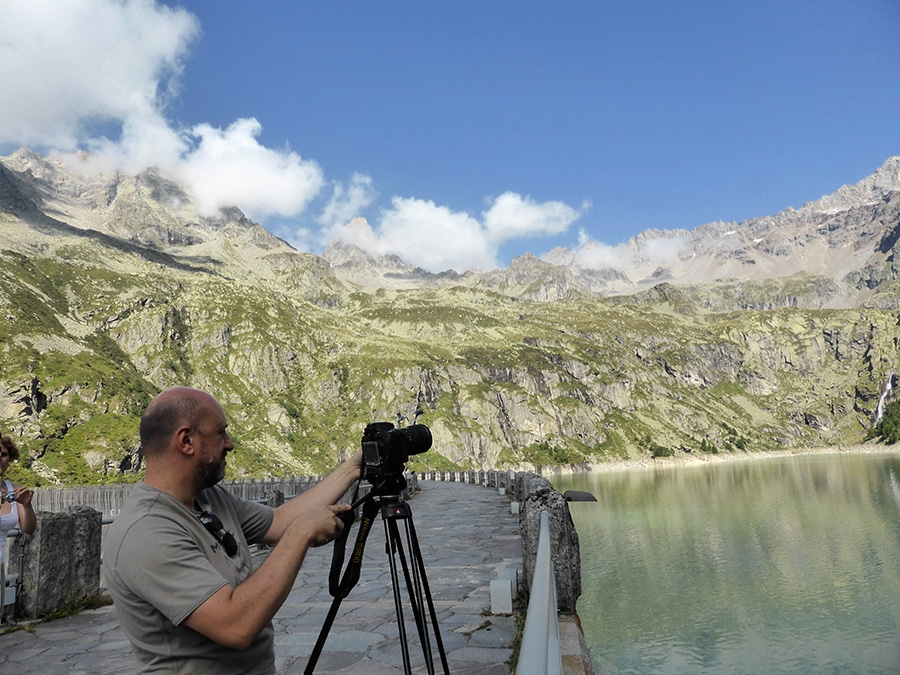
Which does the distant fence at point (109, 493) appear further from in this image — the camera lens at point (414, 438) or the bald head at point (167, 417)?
the bald head at point (167, 417)

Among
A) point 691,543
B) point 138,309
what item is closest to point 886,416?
point 691,543

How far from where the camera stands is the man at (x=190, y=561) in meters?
2.12

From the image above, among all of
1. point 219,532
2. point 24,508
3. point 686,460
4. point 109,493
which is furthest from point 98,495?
point 686,460

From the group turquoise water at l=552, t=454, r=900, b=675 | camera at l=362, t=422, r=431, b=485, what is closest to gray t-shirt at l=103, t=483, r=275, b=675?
camera at l=362, t=422, r=431, b=485

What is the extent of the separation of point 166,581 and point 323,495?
98cm

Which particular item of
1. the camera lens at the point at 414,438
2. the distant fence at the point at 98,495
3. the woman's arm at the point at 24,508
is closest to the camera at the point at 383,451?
the camera lens at the point at 414,438

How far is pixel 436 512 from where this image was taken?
2058cm

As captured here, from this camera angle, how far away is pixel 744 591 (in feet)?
93.6

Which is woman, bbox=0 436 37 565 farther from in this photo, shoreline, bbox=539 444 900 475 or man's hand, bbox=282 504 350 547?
shoreline, bbox=539 444 900 475

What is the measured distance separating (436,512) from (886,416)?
22967 centimetres

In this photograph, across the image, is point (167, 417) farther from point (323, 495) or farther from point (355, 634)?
point (355, 634)

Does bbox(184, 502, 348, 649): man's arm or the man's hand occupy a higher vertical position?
the man's hand

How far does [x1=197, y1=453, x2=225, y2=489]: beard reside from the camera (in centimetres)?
253

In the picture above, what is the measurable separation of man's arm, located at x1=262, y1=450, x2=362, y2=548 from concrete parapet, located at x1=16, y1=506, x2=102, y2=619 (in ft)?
20.1
